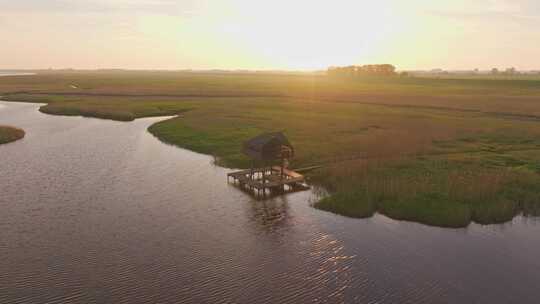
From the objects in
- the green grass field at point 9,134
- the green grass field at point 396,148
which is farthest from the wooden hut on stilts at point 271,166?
the green grass field at point 9,134

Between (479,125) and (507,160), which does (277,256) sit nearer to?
(507,160)

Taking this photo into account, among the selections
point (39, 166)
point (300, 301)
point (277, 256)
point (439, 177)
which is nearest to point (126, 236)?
point (277, 256)

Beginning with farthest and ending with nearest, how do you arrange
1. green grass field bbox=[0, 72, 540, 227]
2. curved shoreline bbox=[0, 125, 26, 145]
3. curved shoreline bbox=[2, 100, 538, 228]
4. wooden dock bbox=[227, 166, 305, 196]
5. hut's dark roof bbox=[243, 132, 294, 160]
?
curved shoreline bbox=[0, 125, 26, 145], wooden dock bbox=[227, 166, 305, 196], hut's dark roof bbox=[243, 132, 294, 160], green grass field bbox=[0, 72, 540, 227], curved shoreline bbox=[2, 100, 538, 228]

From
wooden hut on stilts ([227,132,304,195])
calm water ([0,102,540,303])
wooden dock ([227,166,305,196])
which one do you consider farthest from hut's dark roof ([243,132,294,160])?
calm water ([0,102,540,303])

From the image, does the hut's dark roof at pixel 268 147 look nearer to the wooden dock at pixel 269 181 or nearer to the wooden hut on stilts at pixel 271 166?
the wooden hut on stilts at pixel 271 166

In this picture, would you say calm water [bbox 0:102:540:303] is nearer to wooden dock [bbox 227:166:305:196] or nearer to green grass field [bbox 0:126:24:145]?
wooden dock [bbox 227:166:305:196]

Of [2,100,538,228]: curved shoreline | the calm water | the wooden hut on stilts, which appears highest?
the wooden hut on stilts

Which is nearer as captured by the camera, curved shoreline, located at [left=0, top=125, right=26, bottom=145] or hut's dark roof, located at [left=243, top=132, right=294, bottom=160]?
hut's dark roof, located at [left=243, top=132, right=294, bottom=160]

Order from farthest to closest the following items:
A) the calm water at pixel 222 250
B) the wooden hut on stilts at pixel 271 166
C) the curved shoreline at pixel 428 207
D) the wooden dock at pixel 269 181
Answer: the wooden dock at pixel 269 181 < the wooden hut on stilts at pixel 271 166 < the curved shoreline at pixel 428 207 < the calm water at pixel 222 250
